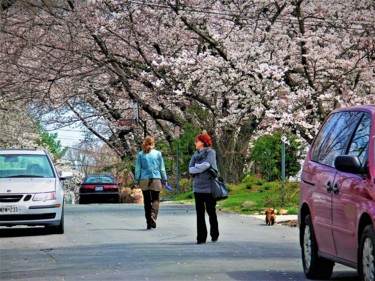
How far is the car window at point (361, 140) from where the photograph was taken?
33.4 ft

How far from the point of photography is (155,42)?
40.1 m

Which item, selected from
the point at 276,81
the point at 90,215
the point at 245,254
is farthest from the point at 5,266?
the point at 276,81

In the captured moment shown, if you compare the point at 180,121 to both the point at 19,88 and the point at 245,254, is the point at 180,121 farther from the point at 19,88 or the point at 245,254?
the point at 245,254

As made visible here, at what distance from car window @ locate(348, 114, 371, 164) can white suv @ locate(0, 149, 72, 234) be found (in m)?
9.84

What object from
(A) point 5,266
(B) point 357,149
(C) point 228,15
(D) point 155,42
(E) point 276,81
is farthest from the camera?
(D) point 155,42

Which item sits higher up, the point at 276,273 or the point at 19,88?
the point at 19,88

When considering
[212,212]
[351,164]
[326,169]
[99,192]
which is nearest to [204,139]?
[212,212]

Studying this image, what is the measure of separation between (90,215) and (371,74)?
12384mm

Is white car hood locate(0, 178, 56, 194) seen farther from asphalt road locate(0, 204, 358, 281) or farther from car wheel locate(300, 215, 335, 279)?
car wheel locate(300, 215, 335, 279)

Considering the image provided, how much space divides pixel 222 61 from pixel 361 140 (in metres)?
26.5

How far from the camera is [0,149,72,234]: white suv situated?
63.7 feet

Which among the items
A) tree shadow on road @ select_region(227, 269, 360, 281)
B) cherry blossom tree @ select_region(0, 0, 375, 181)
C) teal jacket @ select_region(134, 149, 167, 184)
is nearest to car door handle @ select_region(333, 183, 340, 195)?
tree shadow on road @ select_region(227, 269, 360, 281)

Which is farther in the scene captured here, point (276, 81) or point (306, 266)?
point (276, 81)

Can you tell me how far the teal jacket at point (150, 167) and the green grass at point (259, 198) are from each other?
5.22m
